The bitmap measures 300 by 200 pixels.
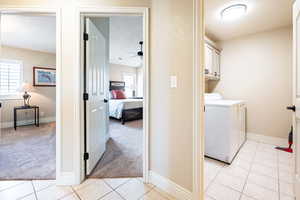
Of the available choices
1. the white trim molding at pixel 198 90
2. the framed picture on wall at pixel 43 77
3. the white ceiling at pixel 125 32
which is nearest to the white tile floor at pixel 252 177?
the white trim molding at pixel 198 90

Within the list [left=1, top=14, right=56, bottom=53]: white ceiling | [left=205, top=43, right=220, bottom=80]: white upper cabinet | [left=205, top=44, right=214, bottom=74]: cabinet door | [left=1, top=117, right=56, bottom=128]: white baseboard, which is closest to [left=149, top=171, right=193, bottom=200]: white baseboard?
[left=205, top=43, right=220, bottom=80]: white upper cabinet

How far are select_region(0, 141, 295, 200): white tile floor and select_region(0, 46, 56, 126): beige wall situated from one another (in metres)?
3.40

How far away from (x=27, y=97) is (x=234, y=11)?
18.1 ft

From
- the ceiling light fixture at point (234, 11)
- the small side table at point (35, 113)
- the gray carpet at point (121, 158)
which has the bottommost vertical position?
the gray carpet at point (121, 158)

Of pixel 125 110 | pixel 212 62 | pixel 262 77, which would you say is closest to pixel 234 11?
pixel 212 62

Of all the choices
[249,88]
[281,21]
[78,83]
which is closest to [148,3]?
[78,83]

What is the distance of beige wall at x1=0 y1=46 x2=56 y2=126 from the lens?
13.1ft

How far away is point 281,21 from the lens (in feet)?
8.46

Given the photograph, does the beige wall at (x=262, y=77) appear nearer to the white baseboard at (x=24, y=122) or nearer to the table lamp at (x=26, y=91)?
the table lamp at (x=26, y=91)

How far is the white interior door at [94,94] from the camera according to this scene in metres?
1.74

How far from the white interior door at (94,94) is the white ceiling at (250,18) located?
1.76 metres

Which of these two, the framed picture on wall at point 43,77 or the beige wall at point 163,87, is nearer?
the beige wall at point 163,87

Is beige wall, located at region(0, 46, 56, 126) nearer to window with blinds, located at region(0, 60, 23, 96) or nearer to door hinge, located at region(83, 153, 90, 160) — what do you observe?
window with blinds, located at region(0, 60, 23, 96)

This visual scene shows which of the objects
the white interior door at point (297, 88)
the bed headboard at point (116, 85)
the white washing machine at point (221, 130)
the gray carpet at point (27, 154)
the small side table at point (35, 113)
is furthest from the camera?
the bed headboard at point (116, 85)
